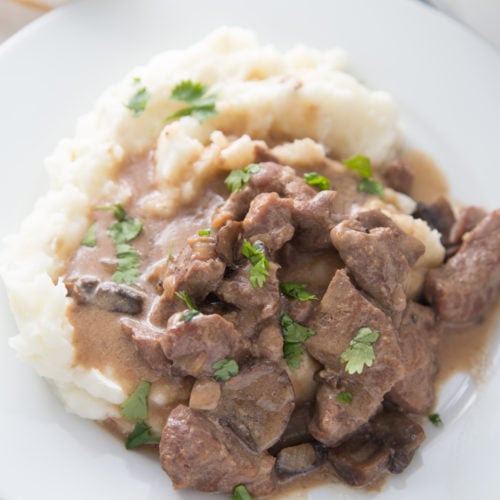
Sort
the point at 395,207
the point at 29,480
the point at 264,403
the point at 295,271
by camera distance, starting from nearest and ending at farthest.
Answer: the point at 29,480, the point at 264,403, the point at 295,271, the point at 395,207

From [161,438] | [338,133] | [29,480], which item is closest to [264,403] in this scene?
[161,438]

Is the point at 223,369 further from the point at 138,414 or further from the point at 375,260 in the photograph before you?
the point at 375,260

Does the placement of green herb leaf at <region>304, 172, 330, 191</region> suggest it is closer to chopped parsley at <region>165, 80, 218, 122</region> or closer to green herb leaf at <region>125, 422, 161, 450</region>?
chopped parsley at <region>165, 80, 218, 122</region>

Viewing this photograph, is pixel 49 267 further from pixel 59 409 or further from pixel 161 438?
pixel 161 438

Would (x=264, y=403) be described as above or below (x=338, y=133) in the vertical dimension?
below

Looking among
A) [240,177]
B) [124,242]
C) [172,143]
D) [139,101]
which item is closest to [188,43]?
[139,101]

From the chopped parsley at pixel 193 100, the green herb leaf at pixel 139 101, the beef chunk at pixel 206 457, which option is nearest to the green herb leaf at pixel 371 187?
the chopped parsley at pixel 193 100

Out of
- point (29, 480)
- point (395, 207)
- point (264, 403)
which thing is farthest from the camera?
point (395, 207)
